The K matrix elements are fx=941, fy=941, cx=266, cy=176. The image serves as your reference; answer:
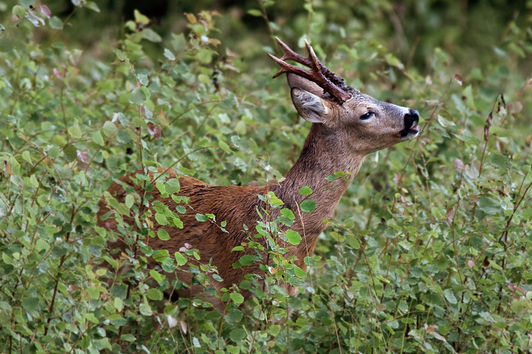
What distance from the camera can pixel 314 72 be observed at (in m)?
4.31

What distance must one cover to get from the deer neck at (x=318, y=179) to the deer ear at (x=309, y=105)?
6cm

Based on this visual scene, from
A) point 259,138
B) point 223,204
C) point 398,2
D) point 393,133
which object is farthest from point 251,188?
point 398,2

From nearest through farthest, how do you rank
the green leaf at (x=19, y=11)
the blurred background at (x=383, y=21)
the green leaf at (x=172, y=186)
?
the green leaf at (x=172, y=186) < the green leaf at (x=19, y=11) < the blurred background at (x=383, y=21)

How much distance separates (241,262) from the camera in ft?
12.3

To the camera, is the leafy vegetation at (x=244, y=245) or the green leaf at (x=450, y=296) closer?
the leafy vegetation at (x=244, y=245)

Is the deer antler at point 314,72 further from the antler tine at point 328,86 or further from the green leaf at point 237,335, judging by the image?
the green leaf at point 237,335

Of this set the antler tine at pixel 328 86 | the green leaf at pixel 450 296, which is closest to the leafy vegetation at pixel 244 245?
the green leaf at pixel 450 296

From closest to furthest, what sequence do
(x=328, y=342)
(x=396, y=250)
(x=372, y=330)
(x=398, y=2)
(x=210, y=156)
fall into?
(x=372, y=330) < (x=328, y=342) < (x=396, y=250) < (x=210, y=156) < (x=398, y=2)

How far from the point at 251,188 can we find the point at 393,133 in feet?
2.41

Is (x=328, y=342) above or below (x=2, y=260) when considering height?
below

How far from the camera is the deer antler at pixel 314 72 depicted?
4.27m

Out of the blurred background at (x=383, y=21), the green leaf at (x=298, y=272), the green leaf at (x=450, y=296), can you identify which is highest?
the green leaf at (x=298, y=272)

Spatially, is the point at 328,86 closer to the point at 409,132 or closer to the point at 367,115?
the point at 367,115

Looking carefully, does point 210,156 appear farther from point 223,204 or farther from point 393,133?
point 393,133
